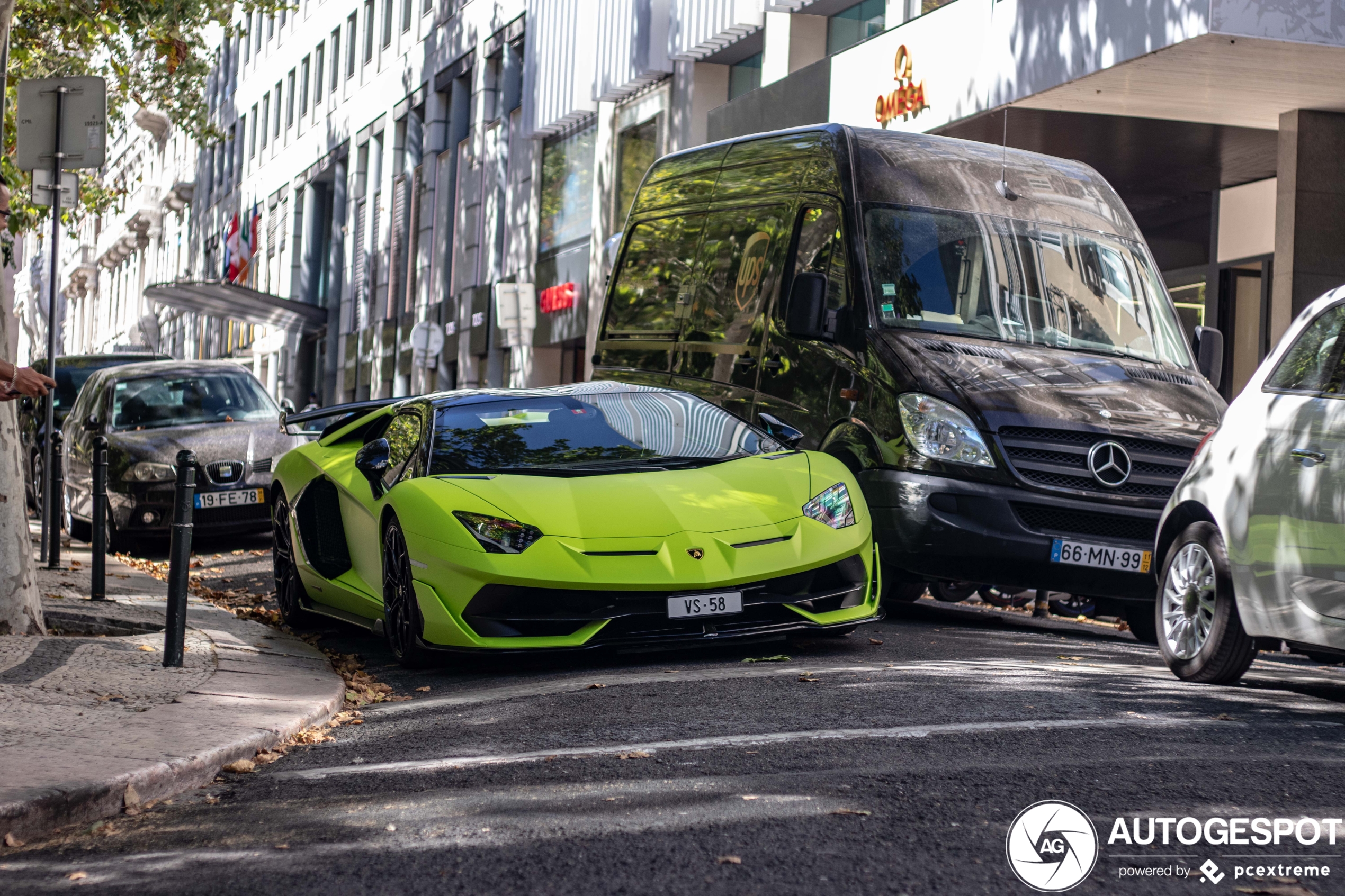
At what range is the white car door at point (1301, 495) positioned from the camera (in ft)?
21.3

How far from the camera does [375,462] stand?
9.30m

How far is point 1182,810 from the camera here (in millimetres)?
4762

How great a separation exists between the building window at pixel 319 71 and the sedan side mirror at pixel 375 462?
46.1m

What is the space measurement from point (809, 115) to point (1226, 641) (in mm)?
14954

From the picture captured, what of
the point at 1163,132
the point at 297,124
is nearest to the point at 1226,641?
the point at 1163,132

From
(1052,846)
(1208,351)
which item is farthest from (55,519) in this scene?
(1052,846)

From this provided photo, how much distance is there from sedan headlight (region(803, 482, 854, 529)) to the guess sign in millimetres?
23323

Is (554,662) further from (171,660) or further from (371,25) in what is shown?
(371,25)

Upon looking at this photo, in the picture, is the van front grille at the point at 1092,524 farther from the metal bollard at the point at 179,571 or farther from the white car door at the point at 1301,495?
the metal bollard at the point at 179,571

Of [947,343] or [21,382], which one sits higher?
[947,343]

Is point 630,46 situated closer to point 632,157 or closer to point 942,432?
point 632,157

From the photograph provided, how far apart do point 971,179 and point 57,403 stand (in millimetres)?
13600

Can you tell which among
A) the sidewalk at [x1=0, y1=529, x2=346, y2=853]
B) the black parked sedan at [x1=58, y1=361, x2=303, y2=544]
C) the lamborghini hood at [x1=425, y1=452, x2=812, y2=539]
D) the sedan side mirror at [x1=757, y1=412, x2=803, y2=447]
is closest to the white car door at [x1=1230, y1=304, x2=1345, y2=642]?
the lamborghini hood at [x1=425, y1=452, x2=812, y2=539]

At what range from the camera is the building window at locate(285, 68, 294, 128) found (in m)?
57.5
